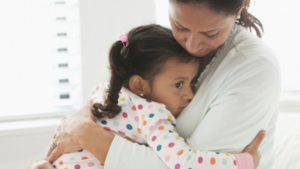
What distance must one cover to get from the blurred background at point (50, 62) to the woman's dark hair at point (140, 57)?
0.59 meters

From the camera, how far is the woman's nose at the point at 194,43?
3.20 feet

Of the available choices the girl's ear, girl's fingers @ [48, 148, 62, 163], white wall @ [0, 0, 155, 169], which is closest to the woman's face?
the girl's ear

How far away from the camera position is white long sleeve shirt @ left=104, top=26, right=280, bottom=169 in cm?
93

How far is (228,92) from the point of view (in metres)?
0.97

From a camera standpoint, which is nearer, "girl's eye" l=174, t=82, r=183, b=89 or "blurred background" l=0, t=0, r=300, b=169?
"girl's eye" l=174, t=82, r=183, b=89

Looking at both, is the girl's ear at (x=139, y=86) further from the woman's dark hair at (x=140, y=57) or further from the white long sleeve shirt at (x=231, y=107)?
the white long sleeve shirt at (x=231, y=107)

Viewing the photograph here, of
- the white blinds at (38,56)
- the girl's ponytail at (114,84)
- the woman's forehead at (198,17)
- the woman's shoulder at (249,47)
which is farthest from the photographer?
the white blinds at (38,56)

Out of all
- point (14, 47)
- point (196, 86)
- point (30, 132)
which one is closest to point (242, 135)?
point (196, 86)

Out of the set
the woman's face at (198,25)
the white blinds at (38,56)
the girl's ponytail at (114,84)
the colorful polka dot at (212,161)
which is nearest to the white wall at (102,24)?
the white blinds at (38,56)


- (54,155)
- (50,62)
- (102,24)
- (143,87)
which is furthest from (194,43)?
(50,62)

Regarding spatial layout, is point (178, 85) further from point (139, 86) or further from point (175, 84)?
point (139, 86)

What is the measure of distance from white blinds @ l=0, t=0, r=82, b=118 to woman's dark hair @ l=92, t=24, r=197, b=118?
813 mm

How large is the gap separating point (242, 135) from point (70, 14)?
1423mm

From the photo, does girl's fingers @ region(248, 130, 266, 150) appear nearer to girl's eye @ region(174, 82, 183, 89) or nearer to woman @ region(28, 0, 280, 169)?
woman @ region(28, 0, 280, 169)
